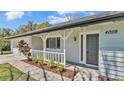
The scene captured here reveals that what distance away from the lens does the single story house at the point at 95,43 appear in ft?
25.2

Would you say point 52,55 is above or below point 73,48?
below

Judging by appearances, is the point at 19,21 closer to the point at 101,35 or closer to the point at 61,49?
the point at 61,49

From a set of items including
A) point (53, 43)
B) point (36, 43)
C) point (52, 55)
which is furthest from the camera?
point (36, 43)

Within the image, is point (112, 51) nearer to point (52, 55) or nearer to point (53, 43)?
point (52, 55)

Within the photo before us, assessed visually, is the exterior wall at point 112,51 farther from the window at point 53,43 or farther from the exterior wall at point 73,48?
the window at point 53,43

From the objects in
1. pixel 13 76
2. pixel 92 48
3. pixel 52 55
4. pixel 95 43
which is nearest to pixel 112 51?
pixel 95 43

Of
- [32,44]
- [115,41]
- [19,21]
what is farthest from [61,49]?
[19,21]

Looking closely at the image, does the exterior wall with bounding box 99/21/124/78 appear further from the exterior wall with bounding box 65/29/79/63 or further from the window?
the window

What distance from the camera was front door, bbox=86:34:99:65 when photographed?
10.6 metres

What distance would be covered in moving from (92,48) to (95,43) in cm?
43

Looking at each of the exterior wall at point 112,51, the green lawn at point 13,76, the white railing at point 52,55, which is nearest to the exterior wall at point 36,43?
the white railing at point 52,55

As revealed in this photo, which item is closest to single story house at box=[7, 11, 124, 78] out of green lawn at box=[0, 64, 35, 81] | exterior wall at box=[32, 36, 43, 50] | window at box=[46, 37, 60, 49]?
window at box=[46, 37, 60, 49]

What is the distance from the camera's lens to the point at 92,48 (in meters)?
10.9
